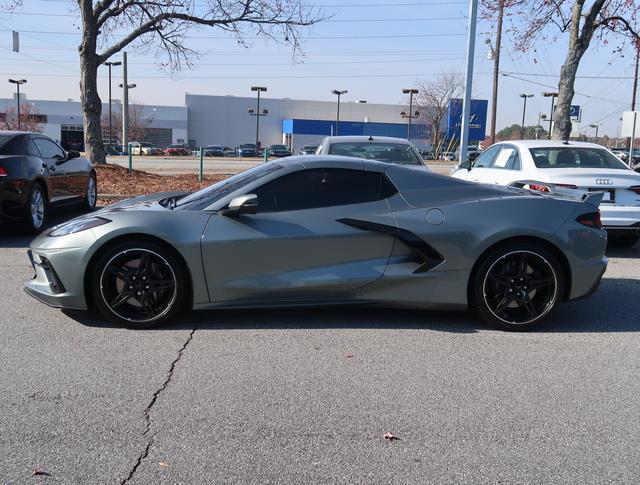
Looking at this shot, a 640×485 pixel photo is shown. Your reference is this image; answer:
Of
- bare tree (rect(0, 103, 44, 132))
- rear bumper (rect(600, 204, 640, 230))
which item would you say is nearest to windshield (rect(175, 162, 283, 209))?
rear bumper (rect(600, 204, 640, 230))

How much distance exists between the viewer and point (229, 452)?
3.01m

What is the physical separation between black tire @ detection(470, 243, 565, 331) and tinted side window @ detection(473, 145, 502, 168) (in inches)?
206

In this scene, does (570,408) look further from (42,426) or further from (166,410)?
(42,426)

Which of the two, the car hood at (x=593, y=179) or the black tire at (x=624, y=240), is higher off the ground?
the car hood at (x=593, y=179)

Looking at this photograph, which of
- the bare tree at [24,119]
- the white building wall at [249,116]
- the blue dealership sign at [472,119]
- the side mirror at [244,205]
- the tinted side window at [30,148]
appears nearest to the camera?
the side mirror at [244,205]

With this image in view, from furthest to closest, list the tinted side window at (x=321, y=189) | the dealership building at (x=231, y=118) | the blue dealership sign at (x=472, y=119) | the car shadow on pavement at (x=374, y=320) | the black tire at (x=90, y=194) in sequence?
the dealership building at (x=231, y=118), the blue dealership sign at (x=472, y=119), the black tire at (x=90, y=194), the car shadow on pavement at (x=374, y=320), the tinted side window at (x=321, y=189)

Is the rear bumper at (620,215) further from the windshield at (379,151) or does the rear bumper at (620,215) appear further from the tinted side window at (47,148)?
the tinted side window at (47,148)

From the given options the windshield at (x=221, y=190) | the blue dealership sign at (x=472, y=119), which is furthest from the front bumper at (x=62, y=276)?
the blue dealership sign at (x=472, y=119)

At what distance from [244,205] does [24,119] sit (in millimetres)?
68315

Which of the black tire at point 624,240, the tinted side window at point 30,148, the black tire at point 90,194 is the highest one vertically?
the tinted side window at point 30,148

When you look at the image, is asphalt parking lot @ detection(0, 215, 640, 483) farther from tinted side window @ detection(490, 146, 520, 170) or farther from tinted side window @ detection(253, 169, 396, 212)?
tinted side window @ detection(490, 146, 520, 170)

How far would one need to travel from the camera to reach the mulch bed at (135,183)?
14477 mm

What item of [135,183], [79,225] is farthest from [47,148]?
[135,183]

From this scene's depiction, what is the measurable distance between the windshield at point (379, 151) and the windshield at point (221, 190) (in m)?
4.20
